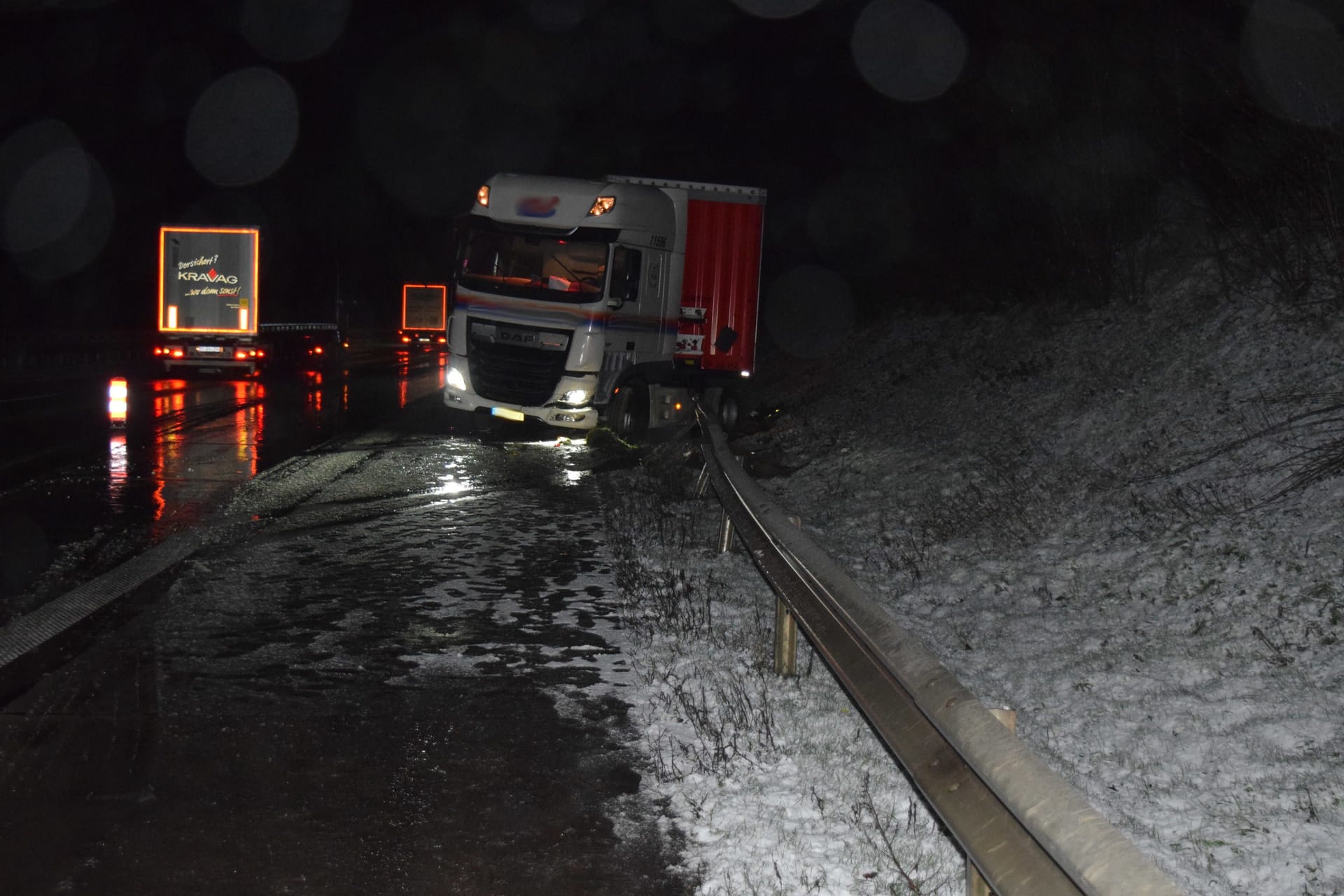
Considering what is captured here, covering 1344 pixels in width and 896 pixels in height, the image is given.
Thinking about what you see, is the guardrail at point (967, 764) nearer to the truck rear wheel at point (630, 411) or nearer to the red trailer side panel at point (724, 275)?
the truck rear wheel at point (630, 411)

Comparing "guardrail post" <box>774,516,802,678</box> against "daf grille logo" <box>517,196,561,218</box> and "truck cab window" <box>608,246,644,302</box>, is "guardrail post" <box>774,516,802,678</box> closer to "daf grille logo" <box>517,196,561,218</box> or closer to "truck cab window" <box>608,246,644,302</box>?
"truck cab window" <box>608,246,644,302</box>

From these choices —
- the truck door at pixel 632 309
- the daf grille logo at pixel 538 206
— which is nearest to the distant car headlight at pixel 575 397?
the truck door at pixel 632 309

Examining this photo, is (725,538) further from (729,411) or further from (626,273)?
(729,411)

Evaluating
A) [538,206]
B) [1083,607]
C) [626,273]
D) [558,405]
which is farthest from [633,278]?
[1083,607]

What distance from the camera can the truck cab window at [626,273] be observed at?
1861cm

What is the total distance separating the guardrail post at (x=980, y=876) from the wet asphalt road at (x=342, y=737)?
4.07 feet

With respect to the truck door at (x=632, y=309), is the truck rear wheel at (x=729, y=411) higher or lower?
lower

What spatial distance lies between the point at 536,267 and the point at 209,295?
15697 millimetres

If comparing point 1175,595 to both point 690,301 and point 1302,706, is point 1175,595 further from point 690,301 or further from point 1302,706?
point 690,301

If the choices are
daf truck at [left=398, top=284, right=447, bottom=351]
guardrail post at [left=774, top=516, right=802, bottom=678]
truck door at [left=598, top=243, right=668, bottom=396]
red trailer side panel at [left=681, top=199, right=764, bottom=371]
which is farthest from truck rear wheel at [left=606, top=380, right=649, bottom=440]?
daf truck at [left=398, top=284, right=447, bottom=351]

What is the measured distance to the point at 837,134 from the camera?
3253 cm

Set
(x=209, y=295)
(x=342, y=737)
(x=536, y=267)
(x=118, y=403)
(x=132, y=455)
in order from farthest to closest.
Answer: (x=209, y=295) → (x=118, y=403) → (x=536, y=267) → (x=132, y=455) → (x=342, y=737)

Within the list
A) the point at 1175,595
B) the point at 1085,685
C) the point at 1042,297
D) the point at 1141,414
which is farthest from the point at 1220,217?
the point at 1085,685

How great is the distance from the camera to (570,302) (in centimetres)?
1844
